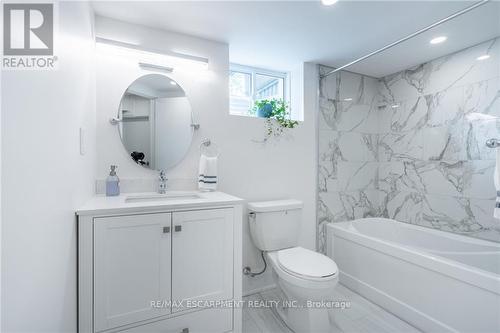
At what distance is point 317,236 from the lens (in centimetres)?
246

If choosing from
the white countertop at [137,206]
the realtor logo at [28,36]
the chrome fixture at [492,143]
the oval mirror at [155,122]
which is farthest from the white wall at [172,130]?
the chrome fixture at [492,143]

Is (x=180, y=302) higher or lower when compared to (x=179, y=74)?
lower

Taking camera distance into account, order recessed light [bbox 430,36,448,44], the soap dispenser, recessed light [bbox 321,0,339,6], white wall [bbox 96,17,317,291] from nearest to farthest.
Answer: recessed light [bbox 321,0,339,6], the soap dispenser, white wall [bbox 96,17,317,291], recessed light [bbox 430,36,448,44]

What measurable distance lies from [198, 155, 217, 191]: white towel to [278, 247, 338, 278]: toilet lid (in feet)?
2.50

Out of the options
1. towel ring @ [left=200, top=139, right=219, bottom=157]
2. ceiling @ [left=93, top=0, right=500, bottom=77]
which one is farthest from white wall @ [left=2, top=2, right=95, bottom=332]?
towel ring @ [left=200, top=139, right=219, bottom=157]

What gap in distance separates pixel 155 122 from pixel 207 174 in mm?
586

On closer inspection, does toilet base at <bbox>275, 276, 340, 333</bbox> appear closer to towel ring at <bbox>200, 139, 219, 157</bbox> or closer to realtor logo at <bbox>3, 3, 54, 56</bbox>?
towel ring at <bbox>200, 139, 219, 157</bbox>

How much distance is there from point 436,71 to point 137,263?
308 cm

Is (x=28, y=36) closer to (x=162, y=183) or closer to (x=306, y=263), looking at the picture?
(x=162, y=183)

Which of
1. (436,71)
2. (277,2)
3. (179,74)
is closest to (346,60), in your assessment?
(436,71)

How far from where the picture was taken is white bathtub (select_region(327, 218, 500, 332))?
1416mm

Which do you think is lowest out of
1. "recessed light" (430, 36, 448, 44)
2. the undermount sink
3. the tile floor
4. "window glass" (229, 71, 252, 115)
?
the tile floor

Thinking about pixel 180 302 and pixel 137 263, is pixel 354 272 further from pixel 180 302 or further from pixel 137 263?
pixel 137 263

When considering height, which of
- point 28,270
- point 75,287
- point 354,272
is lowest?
point 354,272
